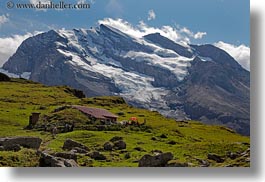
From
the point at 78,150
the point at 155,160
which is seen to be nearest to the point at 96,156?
the point at 78,150

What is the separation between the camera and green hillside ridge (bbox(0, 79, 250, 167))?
1114 cm

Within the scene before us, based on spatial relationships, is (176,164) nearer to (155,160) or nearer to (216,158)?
(155,160)

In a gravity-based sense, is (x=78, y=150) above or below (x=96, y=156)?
above

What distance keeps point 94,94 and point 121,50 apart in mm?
2161

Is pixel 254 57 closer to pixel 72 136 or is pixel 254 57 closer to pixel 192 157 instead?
pixel 192 157

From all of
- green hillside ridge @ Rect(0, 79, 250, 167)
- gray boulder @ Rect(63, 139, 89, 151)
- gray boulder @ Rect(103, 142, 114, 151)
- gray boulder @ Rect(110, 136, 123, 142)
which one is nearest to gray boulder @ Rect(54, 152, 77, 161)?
green hillside ridge @ Rect(0, 79, 250, 167)

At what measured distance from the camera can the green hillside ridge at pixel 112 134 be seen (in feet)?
36.6

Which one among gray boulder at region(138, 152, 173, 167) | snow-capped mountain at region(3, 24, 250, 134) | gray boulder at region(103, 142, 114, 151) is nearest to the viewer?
gray boulder at region(138, 152, 173, 167)

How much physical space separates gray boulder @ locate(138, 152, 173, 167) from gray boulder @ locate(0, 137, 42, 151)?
101 inches

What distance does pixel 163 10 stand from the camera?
12.4 meters

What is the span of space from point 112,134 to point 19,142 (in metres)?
2.38

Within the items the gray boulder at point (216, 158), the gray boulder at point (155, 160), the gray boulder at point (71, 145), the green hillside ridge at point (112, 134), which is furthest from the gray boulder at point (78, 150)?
the gray boulder at point (216, 158)

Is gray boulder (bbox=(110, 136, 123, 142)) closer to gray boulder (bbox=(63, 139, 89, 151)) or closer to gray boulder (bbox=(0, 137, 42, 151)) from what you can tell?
gray boulder (bbox=(63, 139, 89, 151))

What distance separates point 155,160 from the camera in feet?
36.0
